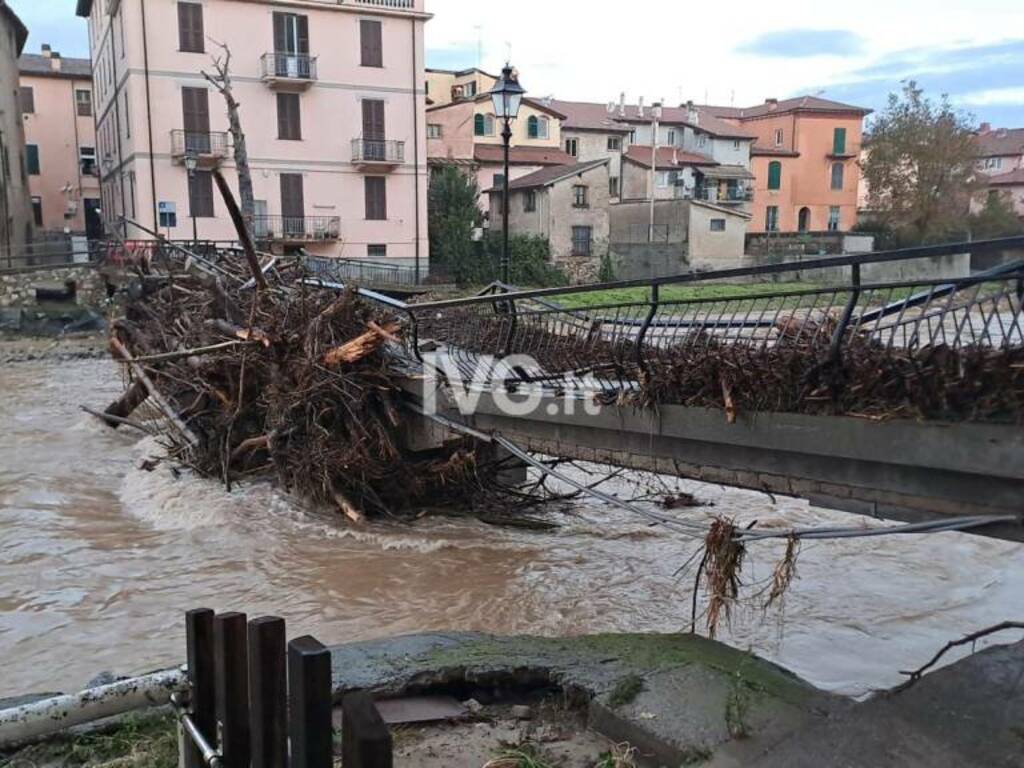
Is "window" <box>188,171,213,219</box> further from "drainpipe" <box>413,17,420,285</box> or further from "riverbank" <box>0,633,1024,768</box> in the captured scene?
"riverbank" <box>0,633,1024,768</box>

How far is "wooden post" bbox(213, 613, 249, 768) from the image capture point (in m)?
2.77

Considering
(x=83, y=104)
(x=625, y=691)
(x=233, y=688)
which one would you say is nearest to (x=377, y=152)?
(x=83, y=104)

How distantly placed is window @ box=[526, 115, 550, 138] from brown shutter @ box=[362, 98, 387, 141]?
13.7m

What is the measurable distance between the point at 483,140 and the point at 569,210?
10.5 meters

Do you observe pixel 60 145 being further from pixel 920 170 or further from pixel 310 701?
pixel 310 701

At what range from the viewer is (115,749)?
13.3ft

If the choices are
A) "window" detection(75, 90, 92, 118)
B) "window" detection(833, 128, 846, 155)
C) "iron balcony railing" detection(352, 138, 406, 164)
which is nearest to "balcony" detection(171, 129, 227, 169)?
"iron balcony railing" detection(352, 138, 406, 164)

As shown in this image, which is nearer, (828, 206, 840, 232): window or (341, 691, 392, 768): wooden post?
(341, 691, 392, 768): wooden post

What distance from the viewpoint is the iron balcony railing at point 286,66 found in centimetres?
3703

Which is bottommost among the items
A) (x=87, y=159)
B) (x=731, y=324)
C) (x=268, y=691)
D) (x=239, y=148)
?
(x=268, y=691)

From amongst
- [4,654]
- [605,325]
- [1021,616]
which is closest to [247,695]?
[4,654]

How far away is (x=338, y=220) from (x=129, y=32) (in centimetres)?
1089

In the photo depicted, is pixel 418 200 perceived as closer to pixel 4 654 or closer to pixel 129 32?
pixel 129 32

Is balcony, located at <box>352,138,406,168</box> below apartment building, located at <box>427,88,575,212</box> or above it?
below
